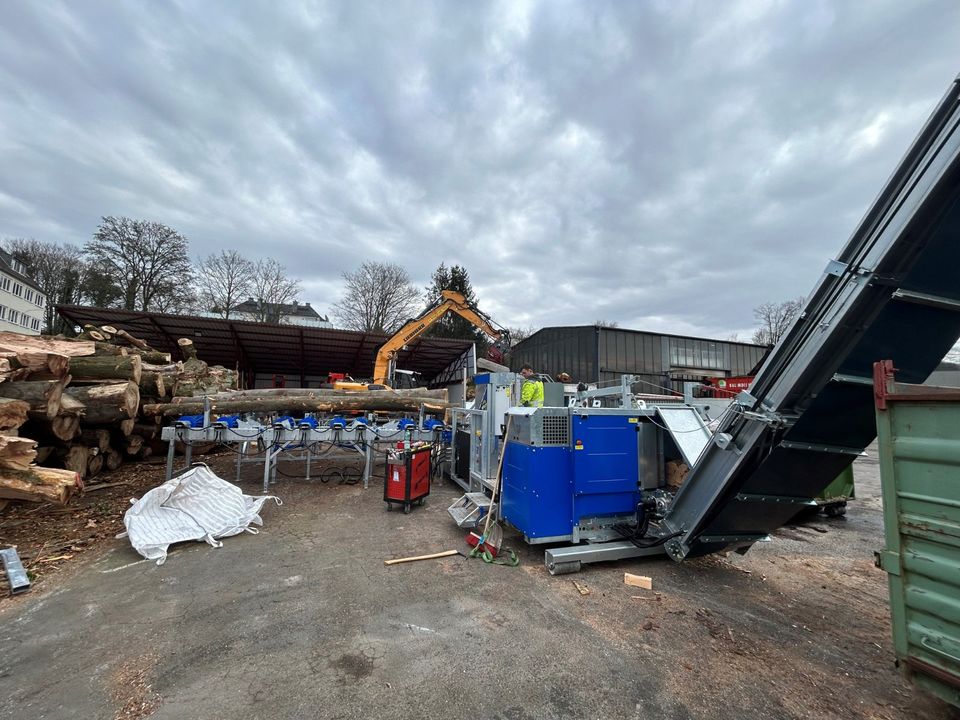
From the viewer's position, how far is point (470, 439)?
7.55 metres

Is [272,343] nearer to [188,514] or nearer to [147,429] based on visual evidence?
[147,429]

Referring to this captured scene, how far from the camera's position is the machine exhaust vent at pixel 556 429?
4.43 metres

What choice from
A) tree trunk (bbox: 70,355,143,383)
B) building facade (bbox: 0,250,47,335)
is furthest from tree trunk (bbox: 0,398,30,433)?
building facade (bbox: 0,250,47,335)

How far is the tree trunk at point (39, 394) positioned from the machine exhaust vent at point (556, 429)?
673cm

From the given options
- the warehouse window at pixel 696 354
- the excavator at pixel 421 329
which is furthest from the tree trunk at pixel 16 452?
the warehouse window at pixel 696 354

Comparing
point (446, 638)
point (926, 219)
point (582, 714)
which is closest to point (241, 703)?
point (446, 638)

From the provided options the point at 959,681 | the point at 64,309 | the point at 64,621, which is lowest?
the point at 64,621

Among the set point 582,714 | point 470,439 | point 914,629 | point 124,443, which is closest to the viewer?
point 914,629

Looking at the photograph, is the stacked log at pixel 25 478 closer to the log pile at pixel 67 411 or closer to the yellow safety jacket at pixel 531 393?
the log pile at pixel 67 411

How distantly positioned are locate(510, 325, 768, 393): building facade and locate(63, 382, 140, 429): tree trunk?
75.8 ft

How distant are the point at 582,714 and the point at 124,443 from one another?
10022 millimetres

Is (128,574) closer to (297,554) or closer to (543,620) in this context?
(297,554)

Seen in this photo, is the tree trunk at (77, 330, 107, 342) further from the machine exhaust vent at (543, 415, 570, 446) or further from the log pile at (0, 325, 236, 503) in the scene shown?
the machine exhaust vent at (543, 415, 570, 446)

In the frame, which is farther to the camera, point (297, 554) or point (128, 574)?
point (297, 554)
